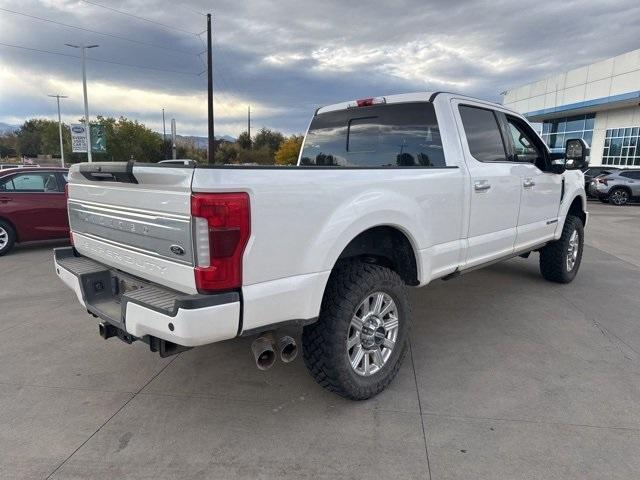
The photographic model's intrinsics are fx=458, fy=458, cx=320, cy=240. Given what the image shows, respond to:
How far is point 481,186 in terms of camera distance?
380 centimetres

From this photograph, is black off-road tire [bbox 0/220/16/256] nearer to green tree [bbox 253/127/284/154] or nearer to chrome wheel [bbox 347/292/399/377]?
chrome wheel [bbox 347/292/399/377]

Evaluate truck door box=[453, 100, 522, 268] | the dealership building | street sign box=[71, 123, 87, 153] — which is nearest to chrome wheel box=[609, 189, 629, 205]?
the dealership building

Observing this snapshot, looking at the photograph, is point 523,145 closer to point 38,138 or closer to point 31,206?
point 31,206

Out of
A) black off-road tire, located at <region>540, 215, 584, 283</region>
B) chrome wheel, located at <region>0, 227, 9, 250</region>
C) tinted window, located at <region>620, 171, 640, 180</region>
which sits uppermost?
tinted window, located at <region>620, 171, 640, 180</region>

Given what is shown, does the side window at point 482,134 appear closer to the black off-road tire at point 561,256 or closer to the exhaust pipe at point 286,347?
the black off-road tire at point 561,256

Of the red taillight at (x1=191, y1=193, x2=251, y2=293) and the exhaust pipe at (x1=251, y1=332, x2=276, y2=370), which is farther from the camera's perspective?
the exhaust pipe at (x1=251, y1=332, x2=276, y2=370)

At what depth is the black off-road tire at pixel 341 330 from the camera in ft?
9.01

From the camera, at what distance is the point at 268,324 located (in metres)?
2.42

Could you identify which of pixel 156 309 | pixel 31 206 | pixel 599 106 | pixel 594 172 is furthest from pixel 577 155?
pixel 599 106

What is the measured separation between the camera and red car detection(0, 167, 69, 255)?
309 inches

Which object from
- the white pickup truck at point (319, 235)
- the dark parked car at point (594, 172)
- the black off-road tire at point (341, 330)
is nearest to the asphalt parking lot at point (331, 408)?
the black off-road tire at point (341, 330)

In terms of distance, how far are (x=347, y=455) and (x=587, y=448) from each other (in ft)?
4.43

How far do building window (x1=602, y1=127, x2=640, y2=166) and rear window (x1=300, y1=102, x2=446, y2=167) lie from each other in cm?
3003

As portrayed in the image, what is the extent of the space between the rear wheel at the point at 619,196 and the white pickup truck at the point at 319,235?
18236 mm
